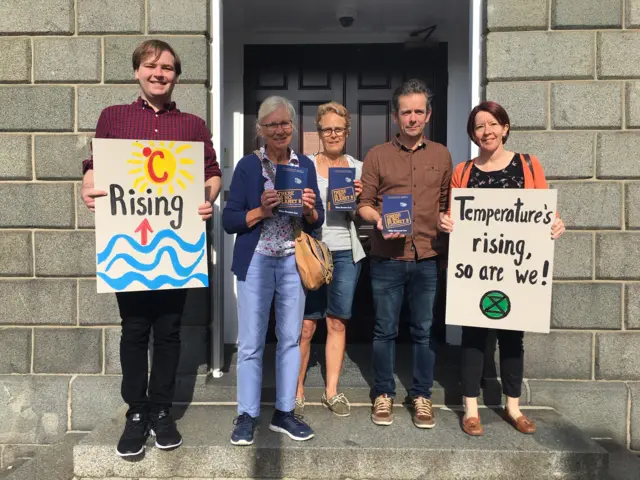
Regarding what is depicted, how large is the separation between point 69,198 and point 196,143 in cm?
150

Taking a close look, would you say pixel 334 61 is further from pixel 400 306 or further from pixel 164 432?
pixel 164 432

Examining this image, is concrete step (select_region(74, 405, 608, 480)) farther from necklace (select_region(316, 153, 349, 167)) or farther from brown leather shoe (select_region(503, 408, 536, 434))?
necklace (select_region(316, 153, 349, 167))

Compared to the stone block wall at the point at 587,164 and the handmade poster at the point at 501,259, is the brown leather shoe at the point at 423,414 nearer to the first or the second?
the handmade poster at the point at 501,259

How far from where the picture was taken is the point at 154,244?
2.53m

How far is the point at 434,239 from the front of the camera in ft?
9.16

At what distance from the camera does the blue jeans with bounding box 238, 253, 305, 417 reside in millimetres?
2547

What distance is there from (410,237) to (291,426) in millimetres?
1267

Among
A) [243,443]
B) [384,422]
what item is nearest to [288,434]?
[243,443]

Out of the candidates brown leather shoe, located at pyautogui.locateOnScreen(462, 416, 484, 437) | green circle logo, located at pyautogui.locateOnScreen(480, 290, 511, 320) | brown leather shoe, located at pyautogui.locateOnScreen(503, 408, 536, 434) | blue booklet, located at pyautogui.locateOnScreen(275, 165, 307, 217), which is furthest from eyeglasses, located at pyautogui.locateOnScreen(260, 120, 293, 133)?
brown leather shoe, located at pyautogui.locateOnScreen(503, 408, 536, 434)

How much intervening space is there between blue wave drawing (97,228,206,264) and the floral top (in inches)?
13.5

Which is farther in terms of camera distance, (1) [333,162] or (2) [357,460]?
(1) [333,162]

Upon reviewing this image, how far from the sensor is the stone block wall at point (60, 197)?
11.1 ft

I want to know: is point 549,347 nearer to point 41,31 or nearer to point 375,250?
point 375,250

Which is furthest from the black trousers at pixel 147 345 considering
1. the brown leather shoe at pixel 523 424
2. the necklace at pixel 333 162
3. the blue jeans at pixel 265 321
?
the brown leather shoe at pixel 523 424
